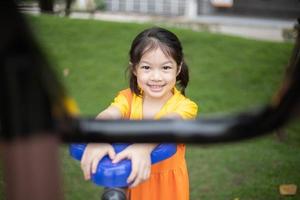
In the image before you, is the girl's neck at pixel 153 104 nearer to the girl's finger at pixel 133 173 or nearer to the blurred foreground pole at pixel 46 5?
the girl's finger at pixel 133 173

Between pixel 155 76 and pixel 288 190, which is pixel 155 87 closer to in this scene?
pixel 155 76

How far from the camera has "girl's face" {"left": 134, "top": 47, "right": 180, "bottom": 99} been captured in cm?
141

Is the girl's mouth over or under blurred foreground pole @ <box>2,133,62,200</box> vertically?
under

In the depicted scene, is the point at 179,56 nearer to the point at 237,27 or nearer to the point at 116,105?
the point at 116,105

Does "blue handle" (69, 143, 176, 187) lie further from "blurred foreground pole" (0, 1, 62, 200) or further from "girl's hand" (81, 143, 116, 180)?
"blurred foreground pole" (0, 1, 62, 200)

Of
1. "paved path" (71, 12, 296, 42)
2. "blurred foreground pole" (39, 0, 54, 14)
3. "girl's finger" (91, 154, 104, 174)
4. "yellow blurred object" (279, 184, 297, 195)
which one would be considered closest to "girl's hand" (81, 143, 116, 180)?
"girl's finger" (91, 154, 104, 174)

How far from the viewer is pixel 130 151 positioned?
3.30 feet

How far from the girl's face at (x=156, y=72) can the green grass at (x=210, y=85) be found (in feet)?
0.78

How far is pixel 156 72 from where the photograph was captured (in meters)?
1.40

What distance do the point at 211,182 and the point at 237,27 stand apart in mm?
6642

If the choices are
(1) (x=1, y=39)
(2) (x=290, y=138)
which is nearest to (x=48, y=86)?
(1) (x=1, y=39)

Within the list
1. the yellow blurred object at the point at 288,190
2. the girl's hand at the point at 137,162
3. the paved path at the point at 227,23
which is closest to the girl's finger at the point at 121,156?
the girl's hand at the point at 137,162

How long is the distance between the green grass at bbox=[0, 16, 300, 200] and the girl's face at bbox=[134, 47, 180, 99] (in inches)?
9.4

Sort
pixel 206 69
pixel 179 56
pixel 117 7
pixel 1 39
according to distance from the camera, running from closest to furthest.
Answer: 1. pixel 1 39
2. pixel 179 56
3. pixel 206 69
4. pixel 117 7
